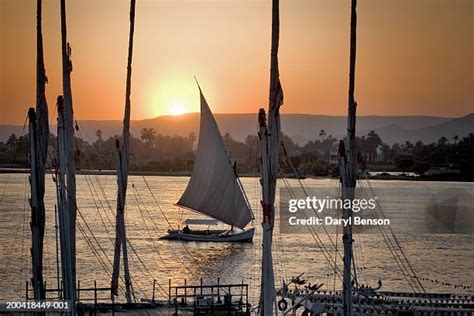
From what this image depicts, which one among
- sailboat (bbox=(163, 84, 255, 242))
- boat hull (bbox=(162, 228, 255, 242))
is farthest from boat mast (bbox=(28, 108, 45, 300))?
boat hull (bbox=(162, 228, 255, 242))

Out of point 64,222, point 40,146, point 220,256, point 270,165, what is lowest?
point 220,256

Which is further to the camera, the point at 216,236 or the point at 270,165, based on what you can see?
the point at 216,236

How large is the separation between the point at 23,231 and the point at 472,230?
61202mm

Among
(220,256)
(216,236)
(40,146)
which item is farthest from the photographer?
(216,236)

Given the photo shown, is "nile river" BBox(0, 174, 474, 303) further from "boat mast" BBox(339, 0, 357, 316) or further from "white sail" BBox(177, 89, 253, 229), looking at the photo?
"boat mast" BBox(339, 0, 357, 316)

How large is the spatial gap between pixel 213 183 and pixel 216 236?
125 ft

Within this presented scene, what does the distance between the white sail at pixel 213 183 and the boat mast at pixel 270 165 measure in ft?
80.1

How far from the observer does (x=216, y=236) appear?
94875 mm

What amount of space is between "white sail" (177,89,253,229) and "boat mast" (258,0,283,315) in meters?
24.4

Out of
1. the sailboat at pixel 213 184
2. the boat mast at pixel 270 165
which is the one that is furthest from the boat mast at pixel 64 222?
the sailboat at pixel 213 184

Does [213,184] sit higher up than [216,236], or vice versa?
[213,184]

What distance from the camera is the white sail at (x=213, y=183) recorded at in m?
56.9

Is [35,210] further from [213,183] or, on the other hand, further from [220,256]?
[220,256]

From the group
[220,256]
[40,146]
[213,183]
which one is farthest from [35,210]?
[220,256]
